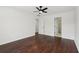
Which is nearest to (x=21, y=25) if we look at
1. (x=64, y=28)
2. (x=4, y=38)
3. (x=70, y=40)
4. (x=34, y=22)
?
(x=34, y=22)

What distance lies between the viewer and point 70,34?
4.32 metres

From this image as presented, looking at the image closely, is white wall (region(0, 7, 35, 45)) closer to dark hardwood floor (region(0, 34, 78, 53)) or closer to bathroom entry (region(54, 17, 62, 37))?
dark hardwood floor (region(0, 34, 78, 53))

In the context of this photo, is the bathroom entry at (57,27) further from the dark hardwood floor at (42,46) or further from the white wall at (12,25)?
the white wall at (12,25)

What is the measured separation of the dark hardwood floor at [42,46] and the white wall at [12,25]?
393mm

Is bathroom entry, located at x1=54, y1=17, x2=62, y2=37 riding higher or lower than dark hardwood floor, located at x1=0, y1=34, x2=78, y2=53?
higher

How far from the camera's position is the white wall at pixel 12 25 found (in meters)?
2.99

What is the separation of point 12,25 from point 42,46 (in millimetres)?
1632

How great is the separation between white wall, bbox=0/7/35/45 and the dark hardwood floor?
0.39m

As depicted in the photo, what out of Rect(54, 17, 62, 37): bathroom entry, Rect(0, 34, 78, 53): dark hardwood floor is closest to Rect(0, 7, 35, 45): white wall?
Rect(0, 34, 78, 53): dark hardwood floor

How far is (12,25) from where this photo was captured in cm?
340

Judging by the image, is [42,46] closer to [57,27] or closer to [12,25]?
[57,27]

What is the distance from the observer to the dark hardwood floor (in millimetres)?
3390
